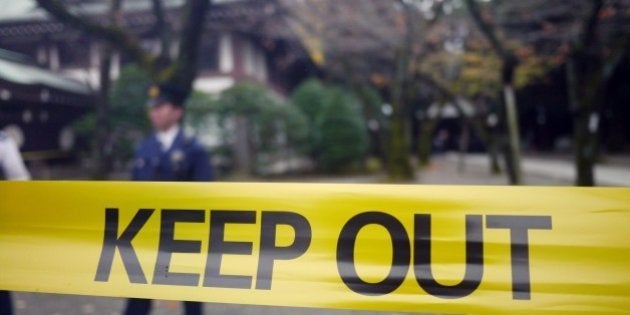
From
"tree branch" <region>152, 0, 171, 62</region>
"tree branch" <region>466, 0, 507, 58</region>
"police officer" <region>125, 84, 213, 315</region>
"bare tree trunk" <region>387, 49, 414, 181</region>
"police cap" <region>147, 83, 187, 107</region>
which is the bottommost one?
"police officer" <region>125, 84, 213, 315</region>

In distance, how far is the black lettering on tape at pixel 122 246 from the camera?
251 centimetres

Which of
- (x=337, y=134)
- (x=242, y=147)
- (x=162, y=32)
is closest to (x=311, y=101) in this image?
(x=337, y=134)

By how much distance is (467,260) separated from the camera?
2.31 metres

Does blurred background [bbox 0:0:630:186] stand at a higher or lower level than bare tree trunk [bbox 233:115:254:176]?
higher

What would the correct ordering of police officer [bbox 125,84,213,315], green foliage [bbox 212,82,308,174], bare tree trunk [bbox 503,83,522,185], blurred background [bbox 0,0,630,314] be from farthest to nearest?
green foliage [bbox 212,82,308,174], blurred background [bbox 0,0,630,314], bare tree trunk [bbox 503,83,522,185], police officer [bbox 125,84,213,315]

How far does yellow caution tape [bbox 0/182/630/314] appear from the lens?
2229 millimetres

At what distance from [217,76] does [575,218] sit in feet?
47.4

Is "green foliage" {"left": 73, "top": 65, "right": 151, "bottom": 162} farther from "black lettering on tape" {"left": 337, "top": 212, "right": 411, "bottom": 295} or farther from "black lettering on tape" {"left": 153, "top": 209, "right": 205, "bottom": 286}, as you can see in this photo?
"black lettering on tape" {"left": 337, "top": 212, "right": 411, "bottom": 295}

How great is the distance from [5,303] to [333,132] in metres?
13.0

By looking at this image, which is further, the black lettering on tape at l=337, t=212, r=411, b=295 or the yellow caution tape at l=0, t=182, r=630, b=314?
the black lettering on tape at l=337, t=212, r=411, b=295

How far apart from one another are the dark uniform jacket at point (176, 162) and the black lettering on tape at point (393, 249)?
114cm

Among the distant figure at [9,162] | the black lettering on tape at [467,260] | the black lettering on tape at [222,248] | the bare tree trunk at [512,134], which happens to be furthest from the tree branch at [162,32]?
the bare tree trunk at [512,134]

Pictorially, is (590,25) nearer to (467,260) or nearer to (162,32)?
(467,260)

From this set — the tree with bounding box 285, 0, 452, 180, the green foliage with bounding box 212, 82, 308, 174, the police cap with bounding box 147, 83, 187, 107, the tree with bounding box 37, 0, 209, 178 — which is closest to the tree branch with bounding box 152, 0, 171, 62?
the tree with bounding box 37, 0, 209, 178
